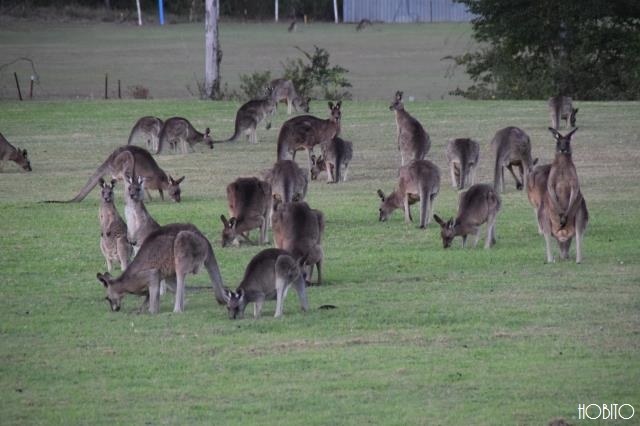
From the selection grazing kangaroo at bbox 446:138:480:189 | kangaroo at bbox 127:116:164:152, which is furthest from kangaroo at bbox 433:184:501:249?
kangaroo at bbox 127:116:164:152

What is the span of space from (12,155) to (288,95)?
10.4 metres

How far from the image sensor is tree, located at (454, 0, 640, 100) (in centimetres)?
4209

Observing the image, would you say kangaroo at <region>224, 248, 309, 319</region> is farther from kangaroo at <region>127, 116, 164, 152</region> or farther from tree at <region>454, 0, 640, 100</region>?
tree at <region>454, 0, 640, 100</region>

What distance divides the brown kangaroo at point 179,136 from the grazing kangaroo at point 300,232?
1318 cm

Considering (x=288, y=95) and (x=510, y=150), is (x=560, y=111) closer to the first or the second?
(x=288, y=95)

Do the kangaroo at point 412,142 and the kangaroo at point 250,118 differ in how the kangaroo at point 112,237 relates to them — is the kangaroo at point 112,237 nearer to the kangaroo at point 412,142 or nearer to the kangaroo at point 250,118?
the kangaroo at point 412,142

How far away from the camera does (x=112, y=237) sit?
14.9 metres

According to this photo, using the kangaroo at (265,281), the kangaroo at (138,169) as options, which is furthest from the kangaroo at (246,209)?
the kangaroo at (265,281)

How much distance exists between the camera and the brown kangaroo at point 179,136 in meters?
27.2

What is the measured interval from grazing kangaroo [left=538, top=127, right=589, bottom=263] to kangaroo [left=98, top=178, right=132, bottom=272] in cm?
440

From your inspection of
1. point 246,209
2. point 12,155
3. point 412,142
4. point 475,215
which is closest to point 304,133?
point 412,142

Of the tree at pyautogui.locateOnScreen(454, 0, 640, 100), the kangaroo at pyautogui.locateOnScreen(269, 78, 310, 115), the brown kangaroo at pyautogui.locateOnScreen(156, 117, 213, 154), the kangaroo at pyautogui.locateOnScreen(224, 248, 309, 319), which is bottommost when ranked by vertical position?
the kangaroo at pyautogui.locateOnScreen(224, 248, 309, 319)

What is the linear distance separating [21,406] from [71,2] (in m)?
69.3

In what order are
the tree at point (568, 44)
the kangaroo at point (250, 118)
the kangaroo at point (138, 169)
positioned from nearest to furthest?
the kangaroo at point (138, 169), the kangaroo at point (250, 118), the tree at point (568, 44)
